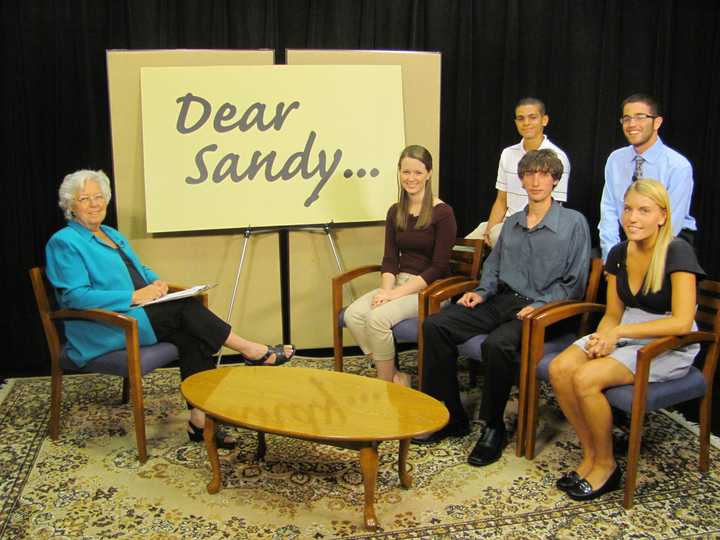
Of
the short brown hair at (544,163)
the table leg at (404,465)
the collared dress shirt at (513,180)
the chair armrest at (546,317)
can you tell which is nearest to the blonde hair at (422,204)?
the collared dress shirt at (513,180)

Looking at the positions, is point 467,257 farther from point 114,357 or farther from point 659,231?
point 114,357

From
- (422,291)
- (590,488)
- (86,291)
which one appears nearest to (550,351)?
(590,488)

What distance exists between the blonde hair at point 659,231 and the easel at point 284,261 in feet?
6.18

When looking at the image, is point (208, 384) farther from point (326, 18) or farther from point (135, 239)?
point (326, 18)

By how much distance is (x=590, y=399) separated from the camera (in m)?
2.63

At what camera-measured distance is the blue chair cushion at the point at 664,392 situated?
8.48 ft

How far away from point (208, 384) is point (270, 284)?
150 centimetres

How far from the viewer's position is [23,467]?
2932 mm

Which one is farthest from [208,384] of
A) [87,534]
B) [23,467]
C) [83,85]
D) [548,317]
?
[83,85]

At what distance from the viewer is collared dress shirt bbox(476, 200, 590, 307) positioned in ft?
10.2

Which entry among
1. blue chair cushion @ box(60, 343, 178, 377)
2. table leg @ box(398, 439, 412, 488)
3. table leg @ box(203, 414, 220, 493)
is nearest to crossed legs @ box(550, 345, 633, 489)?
table leg @ box(398, 439, 412, 488)

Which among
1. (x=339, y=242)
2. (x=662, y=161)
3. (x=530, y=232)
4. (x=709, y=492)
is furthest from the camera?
(x=339, y=242)

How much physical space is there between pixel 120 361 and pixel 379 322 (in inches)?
47.6

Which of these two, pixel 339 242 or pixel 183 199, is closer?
pixel 183 199
